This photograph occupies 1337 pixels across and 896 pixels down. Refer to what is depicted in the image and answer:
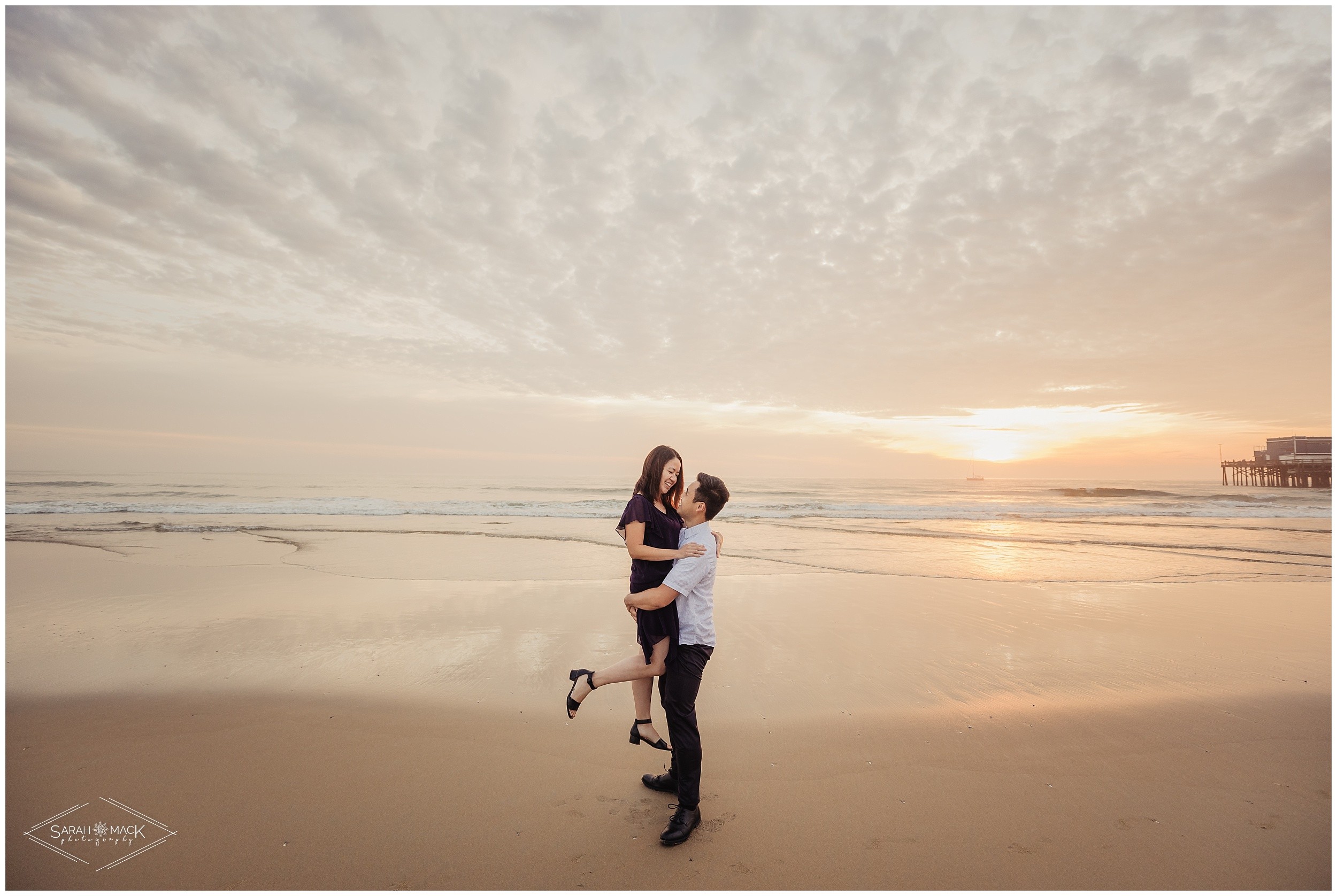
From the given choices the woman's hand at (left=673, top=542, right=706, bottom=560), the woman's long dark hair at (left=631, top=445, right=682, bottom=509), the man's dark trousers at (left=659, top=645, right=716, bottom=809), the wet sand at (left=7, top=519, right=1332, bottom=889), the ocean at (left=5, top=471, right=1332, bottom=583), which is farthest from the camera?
the ocean at (left=5, top=471, right=1332, bottom=583)

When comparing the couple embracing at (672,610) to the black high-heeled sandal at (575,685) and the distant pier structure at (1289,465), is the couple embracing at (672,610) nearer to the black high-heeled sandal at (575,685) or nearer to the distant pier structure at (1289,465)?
the black high-heeled sandal at (575,685)

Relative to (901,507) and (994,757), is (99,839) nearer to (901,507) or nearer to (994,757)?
(994,757)

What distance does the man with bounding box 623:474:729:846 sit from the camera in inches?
142

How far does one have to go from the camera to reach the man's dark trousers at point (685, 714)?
3.61 metres

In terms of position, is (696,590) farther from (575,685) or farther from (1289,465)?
(1289,465)

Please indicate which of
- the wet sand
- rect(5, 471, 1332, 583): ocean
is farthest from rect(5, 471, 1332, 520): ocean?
the wet sand

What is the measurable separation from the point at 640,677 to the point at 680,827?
91 centimetres

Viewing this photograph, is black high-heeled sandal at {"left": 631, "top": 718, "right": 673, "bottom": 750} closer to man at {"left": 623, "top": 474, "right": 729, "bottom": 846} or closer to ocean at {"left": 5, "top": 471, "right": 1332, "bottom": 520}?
man at {"left": 623, "top": 474, "right": 729, "bottom": 846}

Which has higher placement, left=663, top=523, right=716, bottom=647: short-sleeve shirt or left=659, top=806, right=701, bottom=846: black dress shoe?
left=663, top=523, right=716, bottom=647: short-sleeve shirt

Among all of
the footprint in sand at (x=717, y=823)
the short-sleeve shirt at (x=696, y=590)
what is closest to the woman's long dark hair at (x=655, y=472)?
the short-sleeve shirt at (x=696, y=590)

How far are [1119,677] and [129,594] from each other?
41.1 ft

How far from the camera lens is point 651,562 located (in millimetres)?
4012

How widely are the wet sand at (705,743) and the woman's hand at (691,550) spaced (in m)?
1.61
